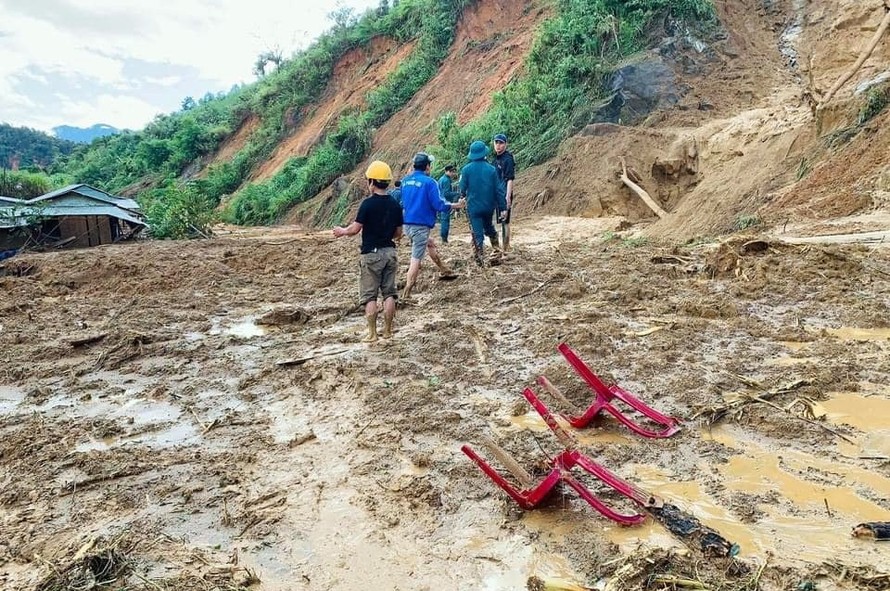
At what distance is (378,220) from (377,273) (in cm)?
48

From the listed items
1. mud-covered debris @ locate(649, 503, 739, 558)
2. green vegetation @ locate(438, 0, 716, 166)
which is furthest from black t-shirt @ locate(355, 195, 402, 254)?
green vegetation @ locate(438, 0, 716, 166)

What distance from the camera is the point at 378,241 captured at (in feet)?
19.7

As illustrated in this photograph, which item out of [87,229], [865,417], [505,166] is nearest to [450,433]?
[865,417]

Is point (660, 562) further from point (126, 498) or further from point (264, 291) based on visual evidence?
point (264, 291)

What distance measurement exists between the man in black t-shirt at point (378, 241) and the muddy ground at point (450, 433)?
0.37 metres

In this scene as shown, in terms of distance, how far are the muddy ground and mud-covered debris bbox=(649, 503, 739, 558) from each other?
0.04 metres

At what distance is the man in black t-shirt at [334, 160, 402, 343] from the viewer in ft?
19.4

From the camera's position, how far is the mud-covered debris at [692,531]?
258cm

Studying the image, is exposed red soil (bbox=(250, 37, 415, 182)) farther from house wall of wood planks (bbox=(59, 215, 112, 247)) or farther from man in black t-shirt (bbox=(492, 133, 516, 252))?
man in black t-shirt (bbox=(492, 133, 516, 252))

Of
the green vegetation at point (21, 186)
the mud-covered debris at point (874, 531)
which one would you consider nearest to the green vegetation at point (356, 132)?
the green vegetation at point (21, 186)

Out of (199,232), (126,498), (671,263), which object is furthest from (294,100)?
(126,498)

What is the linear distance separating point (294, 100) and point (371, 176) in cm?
3202

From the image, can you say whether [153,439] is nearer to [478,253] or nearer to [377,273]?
[377,273]

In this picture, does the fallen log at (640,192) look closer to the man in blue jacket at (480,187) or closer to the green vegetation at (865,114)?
the green vegetation at (865,114)
